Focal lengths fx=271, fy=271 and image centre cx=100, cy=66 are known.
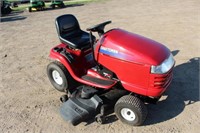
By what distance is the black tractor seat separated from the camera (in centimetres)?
467

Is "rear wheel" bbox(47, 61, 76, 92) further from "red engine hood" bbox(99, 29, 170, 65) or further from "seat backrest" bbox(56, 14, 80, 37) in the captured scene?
"red engine hood" bbox(99, 29, 170, 65)

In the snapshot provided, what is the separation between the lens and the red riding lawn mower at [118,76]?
12.3ft

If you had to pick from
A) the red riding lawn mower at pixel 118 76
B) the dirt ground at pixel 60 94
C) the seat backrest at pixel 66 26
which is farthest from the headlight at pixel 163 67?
the seat backrest at pixel 66 26

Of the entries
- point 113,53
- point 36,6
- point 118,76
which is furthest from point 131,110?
point 36,6

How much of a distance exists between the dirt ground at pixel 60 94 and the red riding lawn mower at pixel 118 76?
8.1 inches

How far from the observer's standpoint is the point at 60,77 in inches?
194

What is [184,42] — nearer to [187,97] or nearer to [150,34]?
[150,34]

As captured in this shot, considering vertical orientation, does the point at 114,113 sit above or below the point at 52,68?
below

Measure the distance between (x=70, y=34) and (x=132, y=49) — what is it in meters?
1.52

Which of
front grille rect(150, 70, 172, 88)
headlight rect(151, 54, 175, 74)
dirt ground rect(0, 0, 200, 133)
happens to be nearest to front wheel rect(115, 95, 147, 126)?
dirt ground rect(0, 0, 200, 133)

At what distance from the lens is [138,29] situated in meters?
8.48

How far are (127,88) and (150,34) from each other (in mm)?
4241

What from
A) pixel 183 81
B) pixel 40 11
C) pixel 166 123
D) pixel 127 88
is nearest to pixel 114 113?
pixel 127 88

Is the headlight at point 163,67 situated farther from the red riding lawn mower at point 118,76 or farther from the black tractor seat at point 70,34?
the black tractor seat at point 70,34
